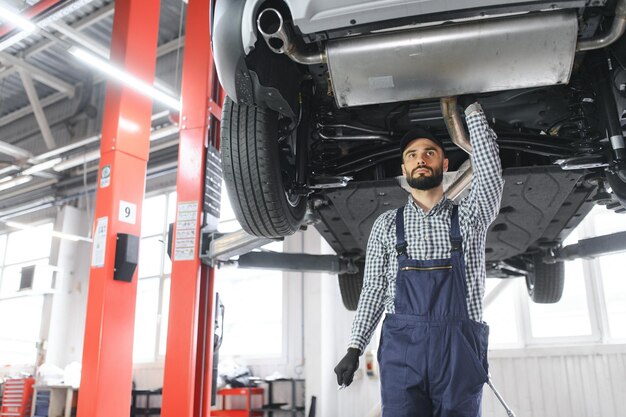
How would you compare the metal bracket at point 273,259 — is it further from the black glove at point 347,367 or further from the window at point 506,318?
the window at point 506,318

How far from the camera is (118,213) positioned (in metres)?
3.96

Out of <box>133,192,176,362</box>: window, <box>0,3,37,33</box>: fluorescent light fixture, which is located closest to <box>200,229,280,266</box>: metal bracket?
<box>0,3,37,33</box>: fluorescent light fixture

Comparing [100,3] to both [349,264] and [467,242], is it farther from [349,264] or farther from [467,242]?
[467,242]

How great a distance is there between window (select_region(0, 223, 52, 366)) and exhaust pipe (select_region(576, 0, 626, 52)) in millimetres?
12157

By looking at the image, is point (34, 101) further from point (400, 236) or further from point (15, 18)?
point (400, 236)

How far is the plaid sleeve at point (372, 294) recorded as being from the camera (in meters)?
1.75

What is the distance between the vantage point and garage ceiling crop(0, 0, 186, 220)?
28.1 ft

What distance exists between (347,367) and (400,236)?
446 mm

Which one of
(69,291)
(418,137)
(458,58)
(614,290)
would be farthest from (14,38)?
(69,291)

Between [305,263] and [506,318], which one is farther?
[506,318]

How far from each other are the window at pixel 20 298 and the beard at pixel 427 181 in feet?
38.3

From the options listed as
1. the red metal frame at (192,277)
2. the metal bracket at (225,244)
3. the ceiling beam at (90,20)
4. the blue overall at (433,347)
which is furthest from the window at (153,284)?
the blue overall at (433,347)

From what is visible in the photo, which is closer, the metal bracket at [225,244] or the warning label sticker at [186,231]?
the metal bracket at [225,244]

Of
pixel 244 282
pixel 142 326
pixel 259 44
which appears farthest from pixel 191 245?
pixel 142 326
